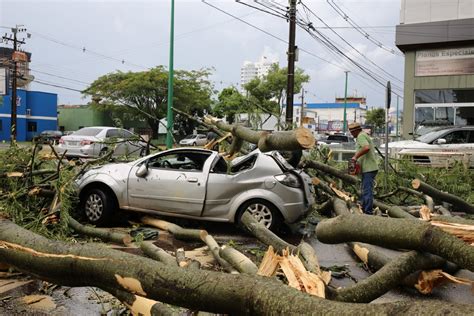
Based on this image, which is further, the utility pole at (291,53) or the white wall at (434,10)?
the white wall at (434,10)

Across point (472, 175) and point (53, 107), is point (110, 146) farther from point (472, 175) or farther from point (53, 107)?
point (53, 107)

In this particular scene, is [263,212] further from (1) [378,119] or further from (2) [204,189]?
(1) [378,119]

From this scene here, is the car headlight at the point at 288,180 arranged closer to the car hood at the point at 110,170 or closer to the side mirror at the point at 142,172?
the side mirror at the point at 142,172

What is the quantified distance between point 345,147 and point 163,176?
12.5 meters

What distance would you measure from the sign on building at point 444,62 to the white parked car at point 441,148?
24.9 ft

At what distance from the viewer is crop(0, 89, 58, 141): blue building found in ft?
151

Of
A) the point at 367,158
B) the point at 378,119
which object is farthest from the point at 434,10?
the point at 378,119

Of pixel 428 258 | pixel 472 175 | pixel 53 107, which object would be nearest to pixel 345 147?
pixel 472 175

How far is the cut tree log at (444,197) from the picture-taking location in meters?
9.30

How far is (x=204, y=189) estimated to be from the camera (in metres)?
7.40

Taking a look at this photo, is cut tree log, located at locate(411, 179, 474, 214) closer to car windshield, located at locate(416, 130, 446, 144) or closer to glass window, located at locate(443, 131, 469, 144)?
car windshield, located at locate(416, 130, 446, 144)

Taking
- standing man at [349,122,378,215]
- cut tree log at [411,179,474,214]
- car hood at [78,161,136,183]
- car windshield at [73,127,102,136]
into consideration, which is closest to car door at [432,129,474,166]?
cut tree log at [411,179,474,214]

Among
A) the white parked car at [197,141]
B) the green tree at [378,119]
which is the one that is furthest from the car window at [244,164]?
the green tree at [378,119]

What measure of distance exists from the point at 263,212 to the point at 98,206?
2684mm
